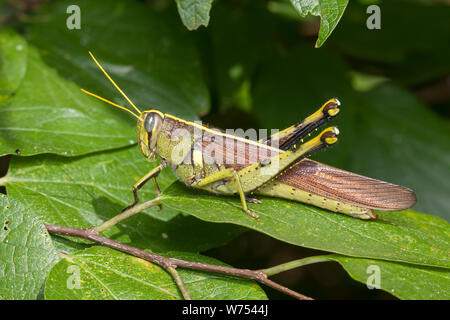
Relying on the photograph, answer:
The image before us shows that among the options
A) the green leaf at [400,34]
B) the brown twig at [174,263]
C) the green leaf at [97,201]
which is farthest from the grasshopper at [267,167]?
the green leaf at [400,34]

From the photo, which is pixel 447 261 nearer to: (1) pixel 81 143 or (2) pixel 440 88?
(1) pixel 81 143

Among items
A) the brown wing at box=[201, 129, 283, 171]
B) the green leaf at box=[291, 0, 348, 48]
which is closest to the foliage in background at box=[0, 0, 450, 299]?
the green leaf at box=[291, 0, 348, 48]

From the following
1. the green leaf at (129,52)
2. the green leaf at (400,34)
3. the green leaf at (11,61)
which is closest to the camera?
the green leaf at (11,61)

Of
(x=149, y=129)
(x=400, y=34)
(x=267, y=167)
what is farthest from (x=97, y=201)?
(x=400, y=34)

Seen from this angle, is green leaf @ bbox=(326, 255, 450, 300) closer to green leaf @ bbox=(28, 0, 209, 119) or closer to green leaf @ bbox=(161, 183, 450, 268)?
green leaf @ bbox=(161, 183, 450, 268)

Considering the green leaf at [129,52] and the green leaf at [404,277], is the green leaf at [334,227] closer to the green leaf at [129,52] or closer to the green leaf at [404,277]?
the green leaf at [404,277]

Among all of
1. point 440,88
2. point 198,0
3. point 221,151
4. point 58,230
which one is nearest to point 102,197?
point 58,230
